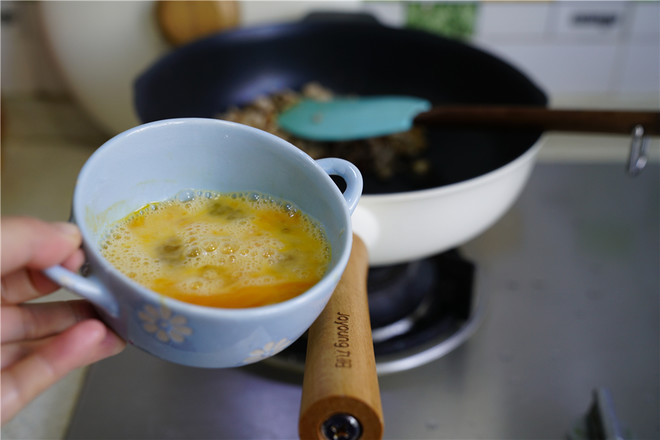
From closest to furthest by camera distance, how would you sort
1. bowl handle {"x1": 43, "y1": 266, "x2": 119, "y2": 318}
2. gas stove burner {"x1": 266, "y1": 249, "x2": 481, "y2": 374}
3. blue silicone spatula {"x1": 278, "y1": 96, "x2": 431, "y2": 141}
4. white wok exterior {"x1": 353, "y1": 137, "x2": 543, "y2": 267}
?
1. bowl handle {"x1": 43, "y1": 266, "x2": 119, "y2": 318}
2. white wok exterior {"x1": 353, "y1": 137, "x2": 543, "y2": 267}
3. gas stove burner {"x1": 266, "y1": 249, "x2": 481, "y2": 374}
4. blue silicone spatula {"x1": 278, "y1": 96, "x2": 431, "y2": 141}

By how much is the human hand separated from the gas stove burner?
1.04 feet

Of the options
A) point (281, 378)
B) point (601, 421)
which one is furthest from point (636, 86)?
point (281, 378)

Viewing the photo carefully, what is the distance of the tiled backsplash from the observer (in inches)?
43.6

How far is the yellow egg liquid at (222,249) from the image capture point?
36 cm

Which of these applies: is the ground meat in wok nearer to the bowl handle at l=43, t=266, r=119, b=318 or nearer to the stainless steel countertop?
the stainless steel countertop

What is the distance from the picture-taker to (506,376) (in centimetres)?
72

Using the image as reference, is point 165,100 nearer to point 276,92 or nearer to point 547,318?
point 276,92

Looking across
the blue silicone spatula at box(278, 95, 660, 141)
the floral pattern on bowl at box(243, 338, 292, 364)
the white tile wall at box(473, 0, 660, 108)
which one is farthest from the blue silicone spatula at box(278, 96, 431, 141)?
the floral pattern on bowl at box(243, 338, 292, 364)

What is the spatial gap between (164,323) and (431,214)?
1.08 ft

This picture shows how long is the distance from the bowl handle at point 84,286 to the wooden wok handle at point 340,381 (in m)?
0.11

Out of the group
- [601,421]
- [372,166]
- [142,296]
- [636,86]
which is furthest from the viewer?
[636,86]

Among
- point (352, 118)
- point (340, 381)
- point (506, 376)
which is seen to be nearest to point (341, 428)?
point (340, 381)

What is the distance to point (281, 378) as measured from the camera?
0.70 m

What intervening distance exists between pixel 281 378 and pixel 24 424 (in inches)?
10.5
